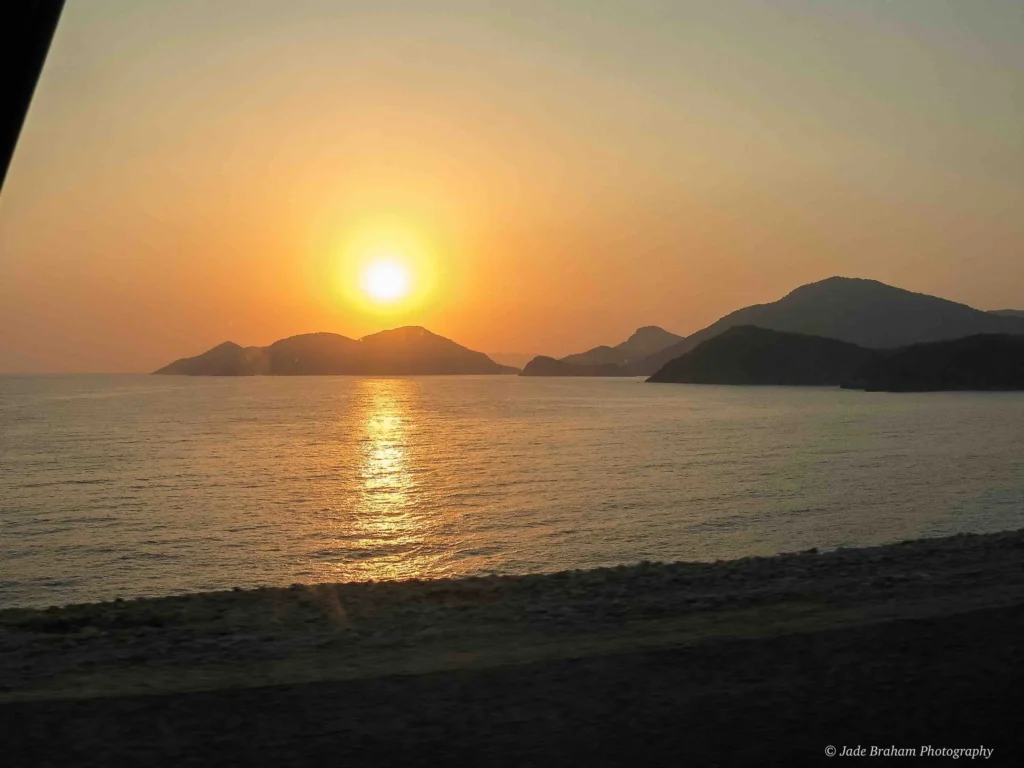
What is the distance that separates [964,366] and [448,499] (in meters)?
178

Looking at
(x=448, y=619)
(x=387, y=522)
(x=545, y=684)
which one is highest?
(x=545, y=684)

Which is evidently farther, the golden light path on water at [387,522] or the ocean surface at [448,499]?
the ocean surface at [448,499]

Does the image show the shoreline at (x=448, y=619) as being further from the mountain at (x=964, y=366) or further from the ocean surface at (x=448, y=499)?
the mountain at (x=964, y=366)

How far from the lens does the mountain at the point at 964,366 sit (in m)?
183

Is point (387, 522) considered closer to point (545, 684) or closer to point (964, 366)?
point (545, 684)

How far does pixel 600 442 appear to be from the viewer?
68.8 metres

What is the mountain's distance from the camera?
183375 millimetres

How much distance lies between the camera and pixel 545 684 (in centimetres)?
638

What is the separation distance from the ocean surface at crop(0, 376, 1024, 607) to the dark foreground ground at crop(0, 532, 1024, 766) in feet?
36.9

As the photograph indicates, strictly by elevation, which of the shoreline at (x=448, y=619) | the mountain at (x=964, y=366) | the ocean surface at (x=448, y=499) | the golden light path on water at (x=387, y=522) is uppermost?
the mountain at (x=964, y=366)

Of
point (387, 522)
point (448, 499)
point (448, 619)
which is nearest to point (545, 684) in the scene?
point (448, 619)

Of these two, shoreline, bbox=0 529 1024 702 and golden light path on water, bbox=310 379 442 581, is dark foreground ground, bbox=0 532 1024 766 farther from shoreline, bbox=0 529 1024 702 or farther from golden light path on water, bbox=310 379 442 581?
golden light path on water, bbox=310 379 442 581

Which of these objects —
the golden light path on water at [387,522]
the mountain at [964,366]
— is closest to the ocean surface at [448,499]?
the golden light path on water at [387,522]

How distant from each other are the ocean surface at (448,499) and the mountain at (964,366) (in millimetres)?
114795
